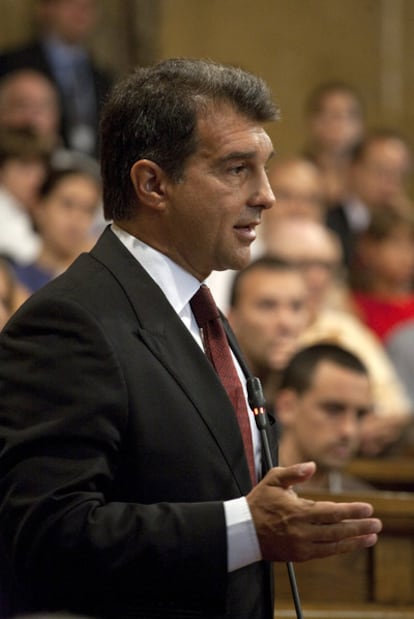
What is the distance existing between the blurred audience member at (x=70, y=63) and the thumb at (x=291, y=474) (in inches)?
184

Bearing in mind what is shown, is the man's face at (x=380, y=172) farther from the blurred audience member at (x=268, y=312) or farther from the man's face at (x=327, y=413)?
the man's face at (x=327, y=413)

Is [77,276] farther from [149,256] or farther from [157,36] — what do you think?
[157,36]

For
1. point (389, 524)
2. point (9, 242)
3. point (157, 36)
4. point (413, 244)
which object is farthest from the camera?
point (157, 36)

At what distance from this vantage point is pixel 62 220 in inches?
212

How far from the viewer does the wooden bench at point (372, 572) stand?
3393mm

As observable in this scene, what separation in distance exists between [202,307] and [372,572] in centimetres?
152

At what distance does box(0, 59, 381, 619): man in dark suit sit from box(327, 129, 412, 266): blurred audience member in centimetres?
491

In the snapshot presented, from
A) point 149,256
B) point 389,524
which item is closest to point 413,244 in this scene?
point 389,524

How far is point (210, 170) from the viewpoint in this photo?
2041mm

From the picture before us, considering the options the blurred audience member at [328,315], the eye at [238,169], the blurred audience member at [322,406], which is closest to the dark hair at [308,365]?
the blurred audience member at [322,406]

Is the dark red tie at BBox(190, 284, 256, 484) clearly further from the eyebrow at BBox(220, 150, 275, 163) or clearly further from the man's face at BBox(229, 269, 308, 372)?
the man's face at BBox(229, 269, 308, 372)

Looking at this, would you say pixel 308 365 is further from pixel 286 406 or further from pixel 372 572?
pixel 372 572

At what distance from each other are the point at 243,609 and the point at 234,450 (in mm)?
235

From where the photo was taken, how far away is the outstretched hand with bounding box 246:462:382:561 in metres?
1.82
